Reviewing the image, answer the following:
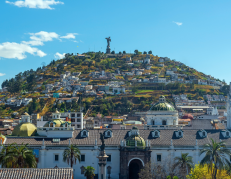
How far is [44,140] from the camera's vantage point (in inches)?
2808

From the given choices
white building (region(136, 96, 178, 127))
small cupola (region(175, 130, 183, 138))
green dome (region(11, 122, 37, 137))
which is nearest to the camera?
small cupola (region(175, 130, 183, 138))

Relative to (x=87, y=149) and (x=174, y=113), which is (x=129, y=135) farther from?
(x=174, y=113)

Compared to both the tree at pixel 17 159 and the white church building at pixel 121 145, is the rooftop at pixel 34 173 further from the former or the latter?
the white church building at pixel 121 145

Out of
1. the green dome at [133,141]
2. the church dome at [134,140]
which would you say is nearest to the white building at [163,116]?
the church dome at [134,140]

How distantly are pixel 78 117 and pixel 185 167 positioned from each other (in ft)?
218

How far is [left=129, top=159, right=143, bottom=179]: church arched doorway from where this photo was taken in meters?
68.4

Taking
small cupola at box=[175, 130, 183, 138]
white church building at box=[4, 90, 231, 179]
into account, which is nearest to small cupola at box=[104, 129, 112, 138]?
white church building at box=[4, 90, 231, 179]

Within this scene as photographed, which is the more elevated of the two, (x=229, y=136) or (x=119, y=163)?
(x=229, y=136)

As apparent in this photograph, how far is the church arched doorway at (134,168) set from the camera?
225 ft

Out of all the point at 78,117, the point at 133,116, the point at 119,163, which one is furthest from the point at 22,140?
the point at 133,116

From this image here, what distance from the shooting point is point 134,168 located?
227 feet

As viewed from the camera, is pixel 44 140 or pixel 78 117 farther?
pixel 78 117

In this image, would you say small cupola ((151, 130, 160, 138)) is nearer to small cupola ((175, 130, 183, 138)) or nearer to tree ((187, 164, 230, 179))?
small cupola ((175, 130, 183, 138))

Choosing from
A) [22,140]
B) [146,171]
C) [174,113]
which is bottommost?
[146,171]
